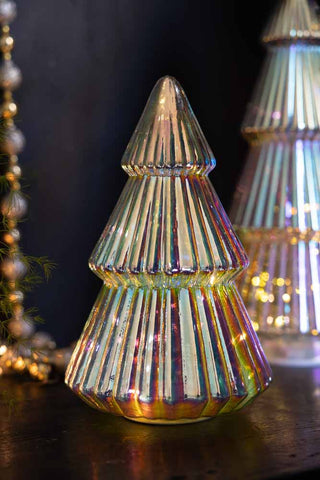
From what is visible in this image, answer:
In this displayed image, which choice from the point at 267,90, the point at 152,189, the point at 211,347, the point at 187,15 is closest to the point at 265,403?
the point at 211,347

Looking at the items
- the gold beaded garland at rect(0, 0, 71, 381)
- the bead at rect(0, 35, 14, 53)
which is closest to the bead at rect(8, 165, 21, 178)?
the gold beaded garland at rect(0, 0, 71, 381)

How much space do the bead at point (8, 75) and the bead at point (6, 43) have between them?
0.04 ft

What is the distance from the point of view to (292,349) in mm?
1001

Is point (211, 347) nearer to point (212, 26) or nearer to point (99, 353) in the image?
point (99, 353)

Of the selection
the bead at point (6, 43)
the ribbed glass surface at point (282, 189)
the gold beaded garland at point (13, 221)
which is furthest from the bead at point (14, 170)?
the ribbed glass surface at point (282, 189)

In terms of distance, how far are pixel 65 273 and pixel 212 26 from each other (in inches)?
14.9

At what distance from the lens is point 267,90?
1.04 metres

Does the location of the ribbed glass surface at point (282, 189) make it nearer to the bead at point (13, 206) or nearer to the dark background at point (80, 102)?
the dark background at point (80, 102)

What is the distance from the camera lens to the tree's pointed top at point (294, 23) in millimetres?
1010

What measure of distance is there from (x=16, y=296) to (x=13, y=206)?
0.32ft

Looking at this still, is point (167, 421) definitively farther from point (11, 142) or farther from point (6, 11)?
point (6, 11)

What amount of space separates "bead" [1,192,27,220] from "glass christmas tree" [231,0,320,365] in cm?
28

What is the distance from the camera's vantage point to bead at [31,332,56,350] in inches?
37.4

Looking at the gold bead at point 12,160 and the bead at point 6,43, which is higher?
the bead at point 6,43
